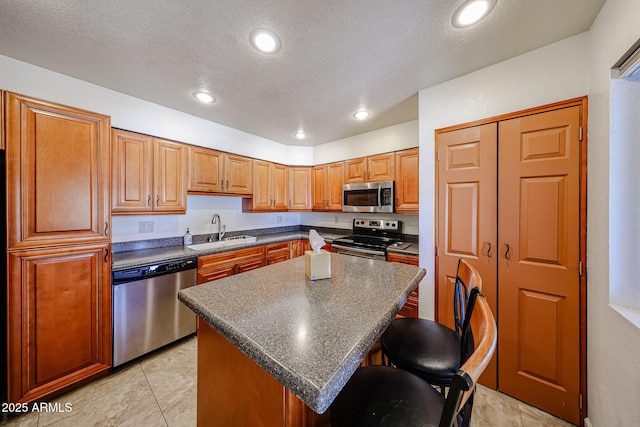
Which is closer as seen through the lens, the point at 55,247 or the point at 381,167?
the point at 55,247

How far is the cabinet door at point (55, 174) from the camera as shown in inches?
55.1

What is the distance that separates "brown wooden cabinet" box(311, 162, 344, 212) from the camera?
342cm

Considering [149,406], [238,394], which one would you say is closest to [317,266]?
[238,394]

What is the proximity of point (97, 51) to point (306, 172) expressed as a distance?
2.63 metres

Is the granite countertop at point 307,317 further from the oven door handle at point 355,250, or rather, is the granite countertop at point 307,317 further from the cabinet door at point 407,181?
the cabinet door at point 407,181

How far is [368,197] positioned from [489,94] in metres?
1.60

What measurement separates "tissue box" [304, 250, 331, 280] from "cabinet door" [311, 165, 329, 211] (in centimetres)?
228

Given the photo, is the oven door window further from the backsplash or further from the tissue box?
the tissue box

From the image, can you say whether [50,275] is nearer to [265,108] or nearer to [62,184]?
[62,184]

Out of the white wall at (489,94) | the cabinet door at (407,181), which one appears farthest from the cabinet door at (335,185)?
the white wall at (489,94)

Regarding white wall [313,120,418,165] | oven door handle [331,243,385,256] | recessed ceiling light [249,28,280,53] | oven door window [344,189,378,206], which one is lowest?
oven door handle [331,243,385,256]

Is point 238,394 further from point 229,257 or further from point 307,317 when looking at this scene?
point 229,257

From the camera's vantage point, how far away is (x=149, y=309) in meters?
2.01

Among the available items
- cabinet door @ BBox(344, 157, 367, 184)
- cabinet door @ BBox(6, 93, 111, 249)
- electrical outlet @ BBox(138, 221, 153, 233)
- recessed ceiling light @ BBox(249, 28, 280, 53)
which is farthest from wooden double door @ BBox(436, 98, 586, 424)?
electrical outlet @ BBox(138, 221, 153, 233)
